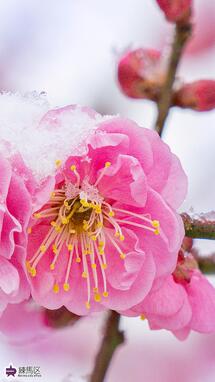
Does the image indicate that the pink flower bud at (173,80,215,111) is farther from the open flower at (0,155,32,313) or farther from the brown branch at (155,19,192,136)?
the open flower at (0,155,32,313)

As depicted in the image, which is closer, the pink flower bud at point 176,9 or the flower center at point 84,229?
the flower center at point 84,229

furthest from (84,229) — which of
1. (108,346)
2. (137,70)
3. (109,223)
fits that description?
(137,70)

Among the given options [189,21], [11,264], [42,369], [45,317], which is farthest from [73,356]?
[11,264]

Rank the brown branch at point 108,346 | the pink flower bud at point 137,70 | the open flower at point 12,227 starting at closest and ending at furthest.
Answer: the open flower at point 12,227 < the brown branch at point 108,346 < the pink flower bud at point 137,70

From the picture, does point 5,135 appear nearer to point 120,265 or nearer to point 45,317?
point 120,265

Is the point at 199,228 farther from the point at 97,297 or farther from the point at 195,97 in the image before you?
the point at 195,97

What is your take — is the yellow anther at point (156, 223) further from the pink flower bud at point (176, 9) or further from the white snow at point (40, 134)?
the pink flower bud at point (176, 9)

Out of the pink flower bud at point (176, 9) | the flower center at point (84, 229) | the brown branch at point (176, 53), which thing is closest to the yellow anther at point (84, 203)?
the flower center at point (84, 229)
